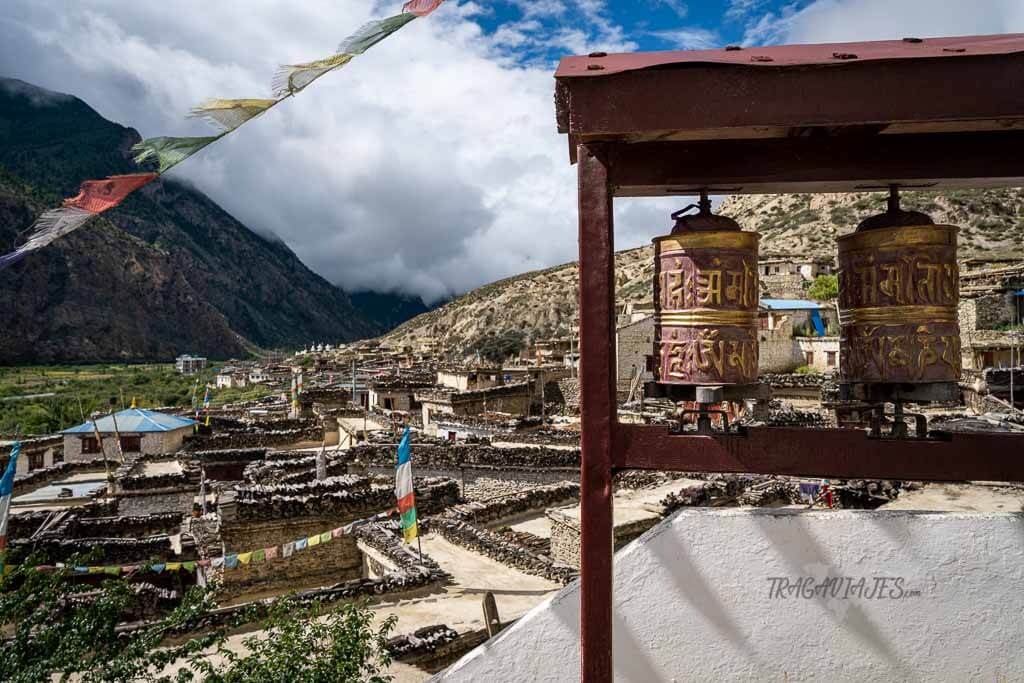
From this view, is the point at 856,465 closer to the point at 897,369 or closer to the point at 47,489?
the point at 897,369

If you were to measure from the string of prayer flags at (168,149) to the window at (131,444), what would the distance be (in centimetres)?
2739

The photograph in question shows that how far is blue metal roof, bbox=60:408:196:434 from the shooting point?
1045 inches

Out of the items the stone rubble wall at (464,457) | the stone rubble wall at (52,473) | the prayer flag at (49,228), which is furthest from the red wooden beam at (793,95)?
the stone rubble wall at (52,473)

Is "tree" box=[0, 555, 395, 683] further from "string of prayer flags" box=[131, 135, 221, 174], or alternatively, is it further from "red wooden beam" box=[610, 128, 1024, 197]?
"red wooden beam" box=[610, 128, 1024, 197]

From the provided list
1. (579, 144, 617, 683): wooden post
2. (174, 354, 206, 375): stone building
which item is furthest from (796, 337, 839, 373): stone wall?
(174, 354, 206, 375): stone building

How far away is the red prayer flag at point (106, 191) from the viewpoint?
128 inches

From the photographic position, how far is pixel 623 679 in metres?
3.59

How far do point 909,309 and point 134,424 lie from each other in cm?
2940

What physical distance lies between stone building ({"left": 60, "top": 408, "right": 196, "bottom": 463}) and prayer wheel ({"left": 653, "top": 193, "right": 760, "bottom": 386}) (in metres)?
27.6

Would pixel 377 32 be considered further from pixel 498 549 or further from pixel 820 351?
pixel 820 351

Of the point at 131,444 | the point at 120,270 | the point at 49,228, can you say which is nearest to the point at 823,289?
the point at 131,444

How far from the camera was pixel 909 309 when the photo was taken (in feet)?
9.50

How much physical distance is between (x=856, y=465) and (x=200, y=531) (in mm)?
14450

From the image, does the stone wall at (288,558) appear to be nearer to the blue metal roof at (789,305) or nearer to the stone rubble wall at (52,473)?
the stone rubble wall at (52,473)
